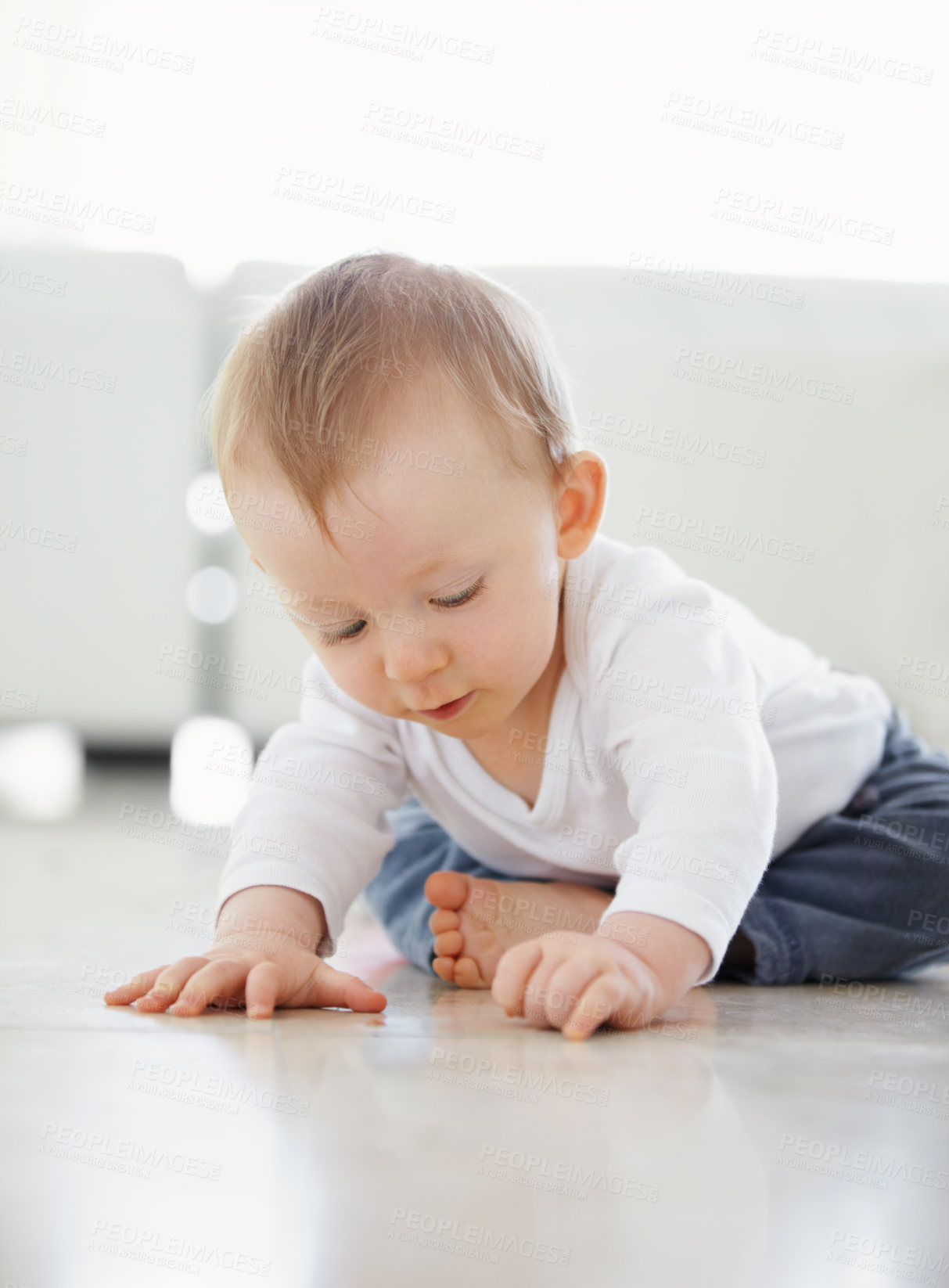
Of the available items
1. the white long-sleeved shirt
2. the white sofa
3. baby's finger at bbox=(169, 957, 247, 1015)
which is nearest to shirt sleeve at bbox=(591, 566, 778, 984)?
the white long-sleeved shirt

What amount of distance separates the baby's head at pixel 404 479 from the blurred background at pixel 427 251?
4.16 feet

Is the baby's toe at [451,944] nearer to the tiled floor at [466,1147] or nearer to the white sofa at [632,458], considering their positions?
the tiled floor at [466,1147]

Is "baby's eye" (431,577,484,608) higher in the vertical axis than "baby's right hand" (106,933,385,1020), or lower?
higher

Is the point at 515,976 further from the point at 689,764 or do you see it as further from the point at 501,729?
the point at 501,729

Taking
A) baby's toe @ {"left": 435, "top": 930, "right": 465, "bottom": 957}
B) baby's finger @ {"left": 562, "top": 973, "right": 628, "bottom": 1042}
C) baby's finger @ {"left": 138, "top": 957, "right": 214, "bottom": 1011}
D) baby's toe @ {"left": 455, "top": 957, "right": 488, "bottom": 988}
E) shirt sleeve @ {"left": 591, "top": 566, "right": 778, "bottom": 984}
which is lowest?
baby's toe @ {"left": 455, "top": 957, "right": 488, "bottom": 988}

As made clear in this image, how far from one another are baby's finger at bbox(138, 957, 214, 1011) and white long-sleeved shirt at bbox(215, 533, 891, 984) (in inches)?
4.7

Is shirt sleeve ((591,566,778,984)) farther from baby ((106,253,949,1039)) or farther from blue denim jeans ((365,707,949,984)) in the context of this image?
blue denim jeans ((365,707,949,984))

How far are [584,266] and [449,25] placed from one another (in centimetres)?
55

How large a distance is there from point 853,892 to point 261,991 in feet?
1.65

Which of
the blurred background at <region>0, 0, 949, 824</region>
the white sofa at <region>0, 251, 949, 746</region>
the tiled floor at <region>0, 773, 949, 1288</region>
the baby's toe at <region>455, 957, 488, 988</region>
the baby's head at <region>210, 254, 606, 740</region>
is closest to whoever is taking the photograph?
the tiled floor at <region>0, 773, 949, 1288</region>

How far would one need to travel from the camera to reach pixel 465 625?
31.5 inches

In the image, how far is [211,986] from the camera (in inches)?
29.0

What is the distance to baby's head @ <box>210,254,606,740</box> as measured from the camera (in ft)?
2.53

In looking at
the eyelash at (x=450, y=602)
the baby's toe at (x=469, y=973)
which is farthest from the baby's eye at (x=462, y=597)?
the baby's toe at (x=469, y=973)
